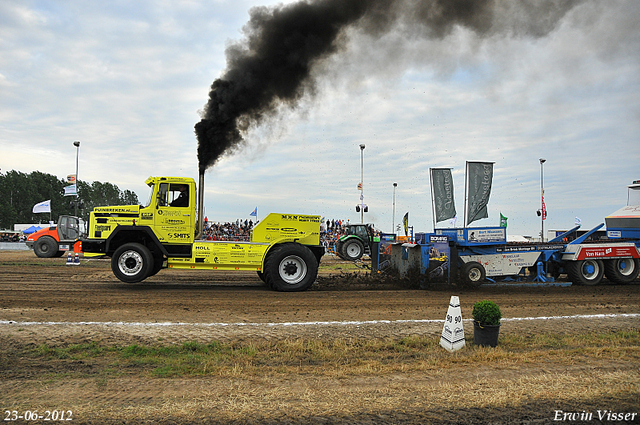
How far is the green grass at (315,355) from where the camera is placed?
16.6 feet

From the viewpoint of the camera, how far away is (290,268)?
11.3 m

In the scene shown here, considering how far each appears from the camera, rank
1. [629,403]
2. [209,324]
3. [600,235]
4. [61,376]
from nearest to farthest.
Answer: [629,403], [61,376], [209,324], [600,235]

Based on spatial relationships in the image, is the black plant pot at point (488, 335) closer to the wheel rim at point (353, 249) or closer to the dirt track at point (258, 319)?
the dirt track at point (258, 319)

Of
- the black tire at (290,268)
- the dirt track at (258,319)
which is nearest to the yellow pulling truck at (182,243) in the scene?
the black tire at (290,268)

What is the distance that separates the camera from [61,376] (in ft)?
15.6

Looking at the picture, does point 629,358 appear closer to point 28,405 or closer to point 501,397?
point 501,397

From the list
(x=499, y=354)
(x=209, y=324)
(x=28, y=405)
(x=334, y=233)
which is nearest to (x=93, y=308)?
(x=209, y=324)

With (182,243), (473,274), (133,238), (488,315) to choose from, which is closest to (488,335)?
(488,315)

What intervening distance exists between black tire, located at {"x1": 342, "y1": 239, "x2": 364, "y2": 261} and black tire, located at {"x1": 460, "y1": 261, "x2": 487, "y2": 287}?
1164cm

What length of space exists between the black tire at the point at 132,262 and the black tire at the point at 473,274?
8.65m

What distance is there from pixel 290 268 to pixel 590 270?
977cm

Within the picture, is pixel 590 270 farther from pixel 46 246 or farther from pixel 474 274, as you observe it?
pixel 46 246

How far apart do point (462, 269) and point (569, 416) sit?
8.60m

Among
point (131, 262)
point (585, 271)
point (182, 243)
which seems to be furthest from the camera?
point (585, 271)
